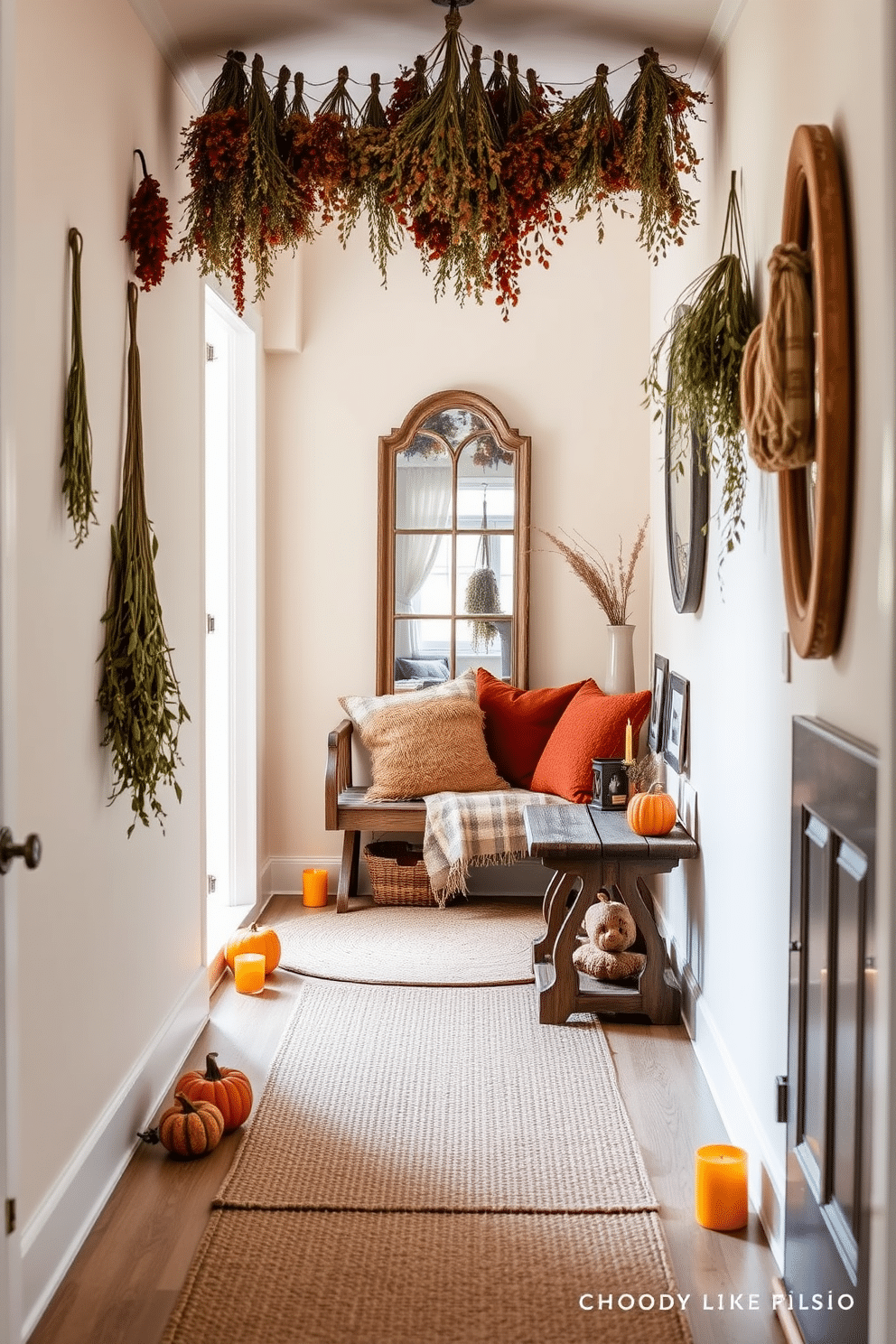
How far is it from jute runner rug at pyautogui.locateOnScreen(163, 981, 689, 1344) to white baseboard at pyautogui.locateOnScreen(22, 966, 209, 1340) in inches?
9.9

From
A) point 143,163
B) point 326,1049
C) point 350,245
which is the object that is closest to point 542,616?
point 350,245

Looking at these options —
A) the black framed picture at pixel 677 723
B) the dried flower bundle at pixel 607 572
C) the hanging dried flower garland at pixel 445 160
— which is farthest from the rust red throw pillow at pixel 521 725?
the hanging dried flower garland at pixel 445 160

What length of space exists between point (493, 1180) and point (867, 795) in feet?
4.72

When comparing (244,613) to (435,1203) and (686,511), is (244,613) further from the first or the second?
(435,1203)

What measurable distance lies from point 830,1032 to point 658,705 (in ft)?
8.48

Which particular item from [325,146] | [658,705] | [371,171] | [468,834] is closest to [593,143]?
[371,171]

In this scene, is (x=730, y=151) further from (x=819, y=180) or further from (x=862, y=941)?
(x=862, y=941)

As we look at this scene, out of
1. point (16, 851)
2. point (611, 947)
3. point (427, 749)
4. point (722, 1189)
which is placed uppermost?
point (16, 851)

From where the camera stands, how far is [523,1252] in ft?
7.65

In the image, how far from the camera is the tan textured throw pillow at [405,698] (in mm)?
4957

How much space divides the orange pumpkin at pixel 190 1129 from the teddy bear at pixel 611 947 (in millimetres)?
1355

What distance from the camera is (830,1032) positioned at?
1894 millimetres

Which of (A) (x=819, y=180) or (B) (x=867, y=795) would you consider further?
(A) (x=819, y=180)

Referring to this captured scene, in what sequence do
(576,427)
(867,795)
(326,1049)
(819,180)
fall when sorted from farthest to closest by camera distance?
1. (576,427)
2. (326,1049)
3. (819,180)
4. (867,795)
